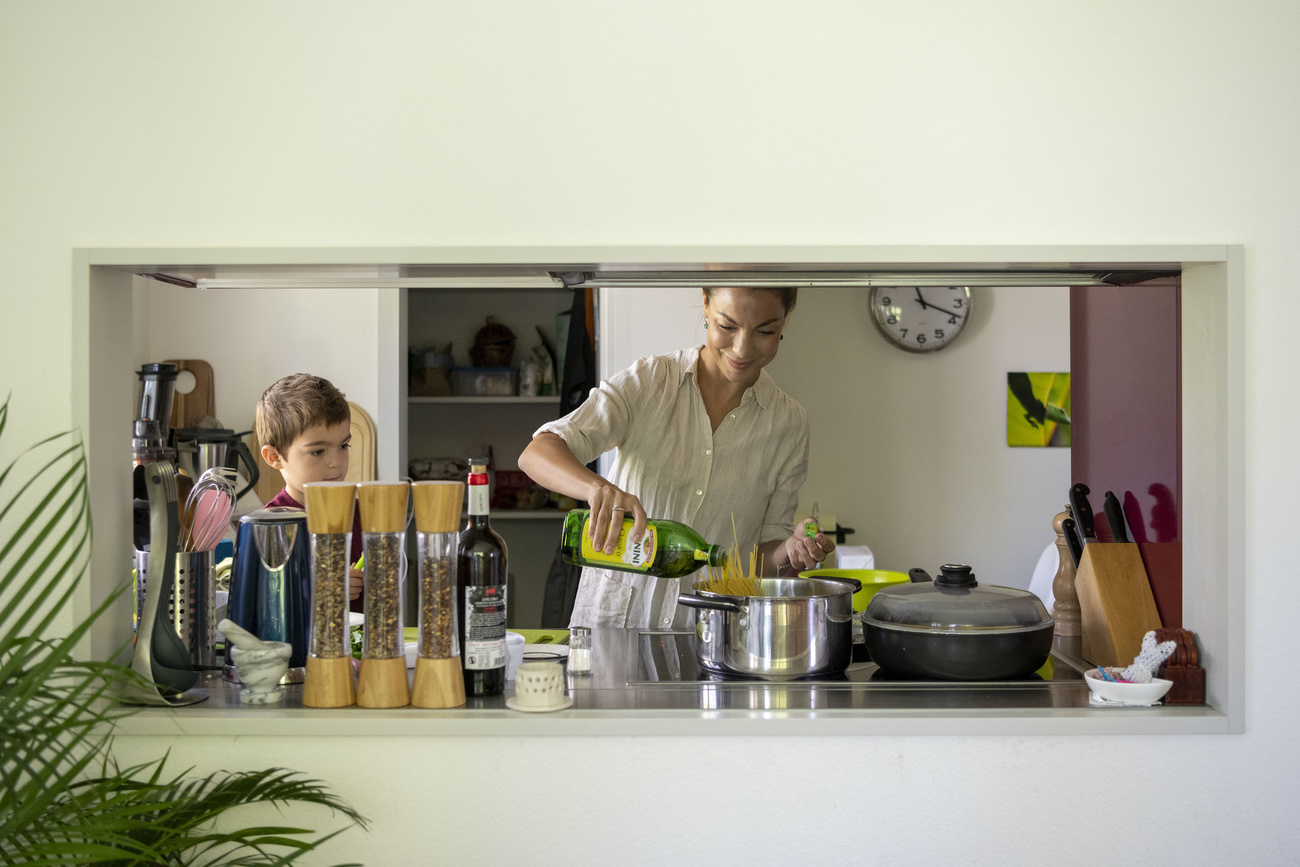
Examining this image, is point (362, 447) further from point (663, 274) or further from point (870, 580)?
point (663, 274)

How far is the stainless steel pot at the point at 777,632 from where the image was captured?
4.21 feet

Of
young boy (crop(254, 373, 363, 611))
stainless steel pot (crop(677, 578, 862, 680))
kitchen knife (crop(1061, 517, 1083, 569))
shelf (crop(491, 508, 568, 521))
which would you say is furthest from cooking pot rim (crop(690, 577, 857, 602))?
shelf (crop(491, 508, 568, 521))

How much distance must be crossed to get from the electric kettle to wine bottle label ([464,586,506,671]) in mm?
259

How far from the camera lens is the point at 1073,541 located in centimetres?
164

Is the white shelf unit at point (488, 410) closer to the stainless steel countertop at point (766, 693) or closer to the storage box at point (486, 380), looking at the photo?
the storage box at point (486, 380)

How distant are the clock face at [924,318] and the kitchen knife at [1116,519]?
8.40 feet

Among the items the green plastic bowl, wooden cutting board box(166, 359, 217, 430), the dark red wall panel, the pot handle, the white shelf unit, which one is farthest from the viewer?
the white shelf unit

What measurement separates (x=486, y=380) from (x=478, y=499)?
3.29m

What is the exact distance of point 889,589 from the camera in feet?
4.45

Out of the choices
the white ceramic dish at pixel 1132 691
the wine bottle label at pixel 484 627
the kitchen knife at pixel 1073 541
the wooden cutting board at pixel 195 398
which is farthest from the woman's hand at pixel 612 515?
the wooden cutting board at pixel 195 398

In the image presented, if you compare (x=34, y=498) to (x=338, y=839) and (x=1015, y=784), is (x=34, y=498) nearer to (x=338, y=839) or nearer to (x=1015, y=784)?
(x=338, y=839)

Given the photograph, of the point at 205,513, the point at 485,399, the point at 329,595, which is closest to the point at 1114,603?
the point at 329,595

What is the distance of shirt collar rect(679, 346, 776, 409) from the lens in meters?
2.14

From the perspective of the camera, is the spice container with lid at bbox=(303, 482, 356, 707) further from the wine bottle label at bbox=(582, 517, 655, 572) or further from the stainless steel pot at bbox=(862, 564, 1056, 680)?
the stainless steel pot at bbox=(862, 564, 1056, 680)
